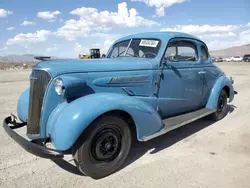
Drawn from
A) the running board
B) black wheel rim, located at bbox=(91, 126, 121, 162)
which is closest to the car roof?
the running board

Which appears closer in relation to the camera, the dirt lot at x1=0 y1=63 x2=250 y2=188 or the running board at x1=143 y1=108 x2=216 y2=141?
the dirt lot at x1=0 y1=63 x2=250 y2=188

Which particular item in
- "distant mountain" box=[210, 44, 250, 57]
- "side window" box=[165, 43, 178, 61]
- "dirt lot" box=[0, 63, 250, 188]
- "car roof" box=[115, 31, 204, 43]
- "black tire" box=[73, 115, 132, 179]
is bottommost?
"dirt lot" box=[0, 63, 250, 188]

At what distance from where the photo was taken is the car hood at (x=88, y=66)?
326 centimetres

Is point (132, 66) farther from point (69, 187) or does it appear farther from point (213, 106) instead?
point (213, 106)

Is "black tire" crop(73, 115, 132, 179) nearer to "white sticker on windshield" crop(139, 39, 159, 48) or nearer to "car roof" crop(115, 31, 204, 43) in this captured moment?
"white sticker on windshield" crop(139, 39, 159, 48)

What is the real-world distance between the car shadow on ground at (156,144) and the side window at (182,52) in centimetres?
152

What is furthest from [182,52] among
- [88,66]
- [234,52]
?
[234,52]

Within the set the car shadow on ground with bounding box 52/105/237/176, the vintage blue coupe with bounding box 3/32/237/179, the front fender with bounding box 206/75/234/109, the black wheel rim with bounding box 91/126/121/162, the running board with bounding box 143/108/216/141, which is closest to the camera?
the vintage blue coupe with bounding box 3/32/237/179

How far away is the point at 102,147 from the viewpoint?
3.29 metres

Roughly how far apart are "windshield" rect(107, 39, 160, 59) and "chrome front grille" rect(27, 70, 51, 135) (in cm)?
194

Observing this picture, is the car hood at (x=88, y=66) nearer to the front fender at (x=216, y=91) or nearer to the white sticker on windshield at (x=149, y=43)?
the white sticker on windshield at (x=149, y=43)

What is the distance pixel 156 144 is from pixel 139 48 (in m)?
1.86

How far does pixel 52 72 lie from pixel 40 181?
1.46 m

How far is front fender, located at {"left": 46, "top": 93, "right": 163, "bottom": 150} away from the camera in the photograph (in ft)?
9.43
